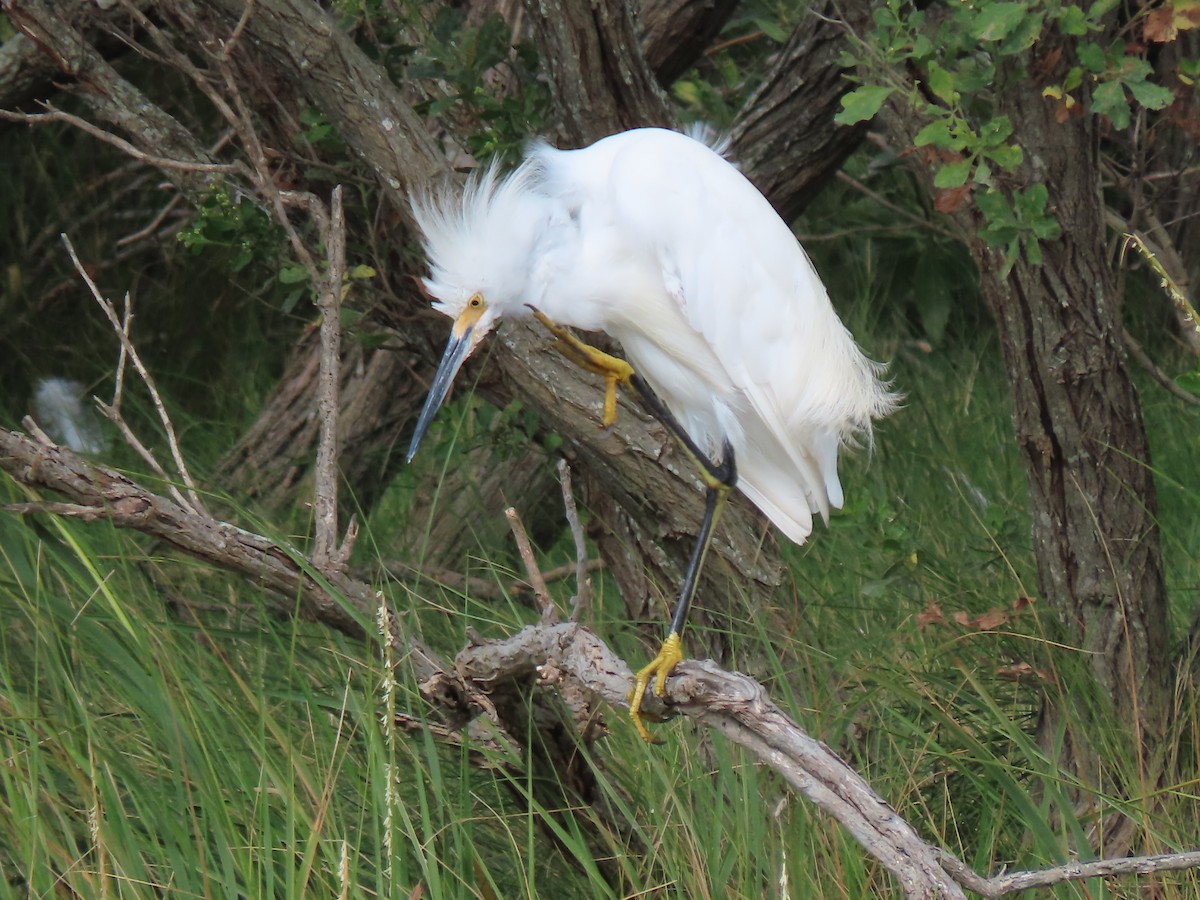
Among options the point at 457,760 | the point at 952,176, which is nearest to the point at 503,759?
the point at 457,760

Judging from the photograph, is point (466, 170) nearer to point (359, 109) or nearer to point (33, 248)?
point (359, 109)

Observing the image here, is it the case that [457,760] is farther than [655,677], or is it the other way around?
[457,760]

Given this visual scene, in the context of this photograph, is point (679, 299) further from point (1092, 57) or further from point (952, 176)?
point (1092, 57)

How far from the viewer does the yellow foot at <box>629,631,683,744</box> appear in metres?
1.61

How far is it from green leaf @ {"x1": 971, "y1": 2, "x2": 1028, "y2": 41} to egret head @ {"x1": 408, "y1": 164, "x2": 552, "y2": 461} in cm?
75

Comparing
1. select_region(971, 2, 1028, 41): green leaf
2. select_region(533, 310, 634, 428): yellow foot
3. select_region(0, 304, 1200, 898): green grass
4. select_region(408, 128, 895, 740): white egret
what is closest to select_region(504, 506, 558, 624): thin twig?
select_region(0, 304, 1200, 898): green grass

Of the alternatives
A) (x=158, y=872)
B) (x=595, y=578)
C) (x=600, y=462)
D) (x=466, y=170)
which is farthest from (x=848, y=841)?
(x=595, y=578)

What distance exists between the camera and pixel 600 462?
2.29 meters

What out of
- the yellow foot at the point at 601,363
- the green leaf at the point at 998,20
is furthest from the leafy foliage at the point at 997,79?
the yellow foot at the point at 601,363

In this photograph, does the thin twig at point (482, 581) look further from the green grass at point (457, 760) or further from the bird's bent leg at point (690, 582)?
the bird's bent leg at point (690, 582)

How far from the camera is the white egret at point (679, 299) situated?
2121 mm

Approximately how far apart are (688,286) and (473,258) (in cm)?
40

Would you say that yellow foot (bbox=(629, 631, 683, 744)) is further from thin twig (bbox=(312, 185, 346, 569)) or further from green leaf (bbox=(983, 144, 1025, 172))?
green leaf (bbox=(983, 144, 1025, 172))

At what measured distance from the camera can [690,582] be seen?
84.7 inches
